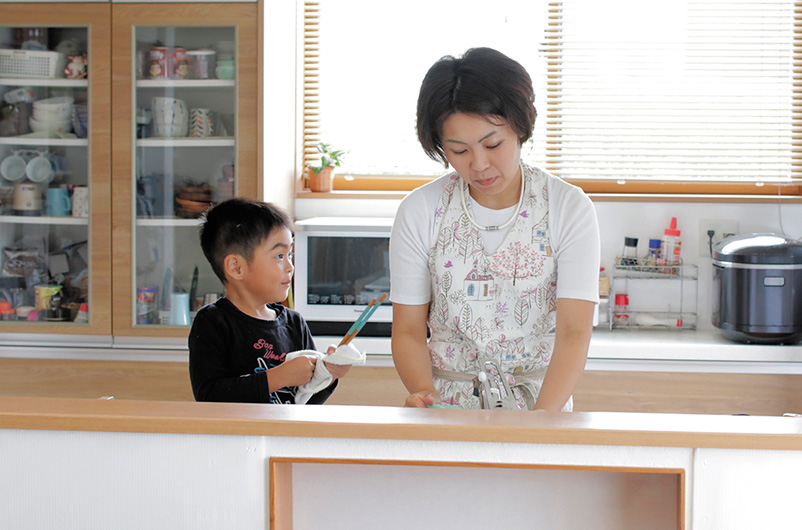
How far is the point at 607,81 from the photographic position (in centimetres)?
278

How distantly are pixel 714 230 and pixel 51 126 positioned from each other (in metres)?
2.30

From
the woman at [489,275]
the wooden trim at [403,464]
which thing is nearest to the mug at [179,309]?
the woman at [489,275]

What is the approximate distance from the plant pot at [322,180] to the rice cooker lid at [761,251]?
4.49 ft

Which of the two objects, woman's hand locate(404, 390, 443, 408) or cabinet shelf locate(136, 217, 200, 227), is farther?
cabinet shelf locate(136, 217, 200, 227)

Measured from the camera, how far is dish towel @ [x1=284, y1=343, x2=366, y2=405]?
121 cm

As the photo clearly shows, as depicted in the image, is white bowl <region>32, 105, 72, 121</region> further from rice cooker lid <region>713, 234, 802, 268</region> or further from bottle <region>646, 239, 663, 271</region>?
rice cooker lid <region>713, 234, 802, 268</region>

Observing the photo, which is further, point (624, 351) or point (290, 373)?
point (624, 351)

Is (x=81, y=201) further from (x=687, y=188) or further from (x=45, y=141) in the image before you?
(x=687, y=188)

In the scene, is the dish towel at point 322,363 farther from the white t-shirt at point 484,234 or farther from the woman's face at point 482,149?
the woman's face at point 482,149

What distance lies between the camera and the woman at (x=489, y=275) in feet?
3.92

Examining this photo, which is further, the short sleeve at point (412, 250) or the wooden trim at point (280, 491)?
the short sleeve at point (412, 250)

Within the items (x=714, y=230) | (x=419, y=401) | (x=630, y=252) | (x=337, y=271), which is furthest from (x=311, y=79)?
(x=419, y=401)

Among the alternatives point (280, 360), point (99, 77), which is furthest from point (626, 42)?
point (280, 360)

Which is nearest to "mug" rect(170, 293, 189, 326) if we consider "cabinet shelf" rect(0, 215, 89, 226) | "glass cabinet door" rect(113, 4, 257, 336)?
"glass cabinet door" rect(113, 4, 257, 336)
